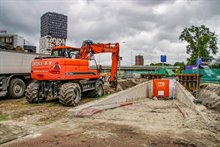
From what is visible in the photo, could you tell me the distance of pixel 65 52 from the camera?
39.8 ft

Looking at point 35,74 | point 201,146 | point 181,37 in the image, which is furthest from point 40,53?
point 181,37

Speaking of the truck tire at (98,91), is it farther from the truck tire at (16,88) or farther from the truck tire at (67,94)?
the truck tire at (16,88)

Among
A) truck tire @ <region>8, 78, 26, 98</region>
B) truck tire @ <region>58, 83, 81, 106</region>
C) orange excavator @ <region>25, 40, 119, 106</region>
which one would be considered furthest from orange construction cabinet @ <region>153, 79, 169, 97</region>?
truck tire @ <region>58, 83, 81, 106</region>

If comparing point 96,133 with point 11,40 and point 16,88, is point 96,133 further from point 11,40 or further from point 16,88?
point 11,40

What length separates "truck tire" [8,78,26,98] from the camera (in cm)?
1289

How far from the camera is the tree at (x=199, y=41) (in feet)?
200

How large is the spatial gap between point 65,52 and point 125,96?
16.9 ft

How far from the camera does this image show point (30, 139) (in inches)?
205

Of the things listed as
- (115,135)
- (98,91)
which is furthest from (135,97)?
(115,135)

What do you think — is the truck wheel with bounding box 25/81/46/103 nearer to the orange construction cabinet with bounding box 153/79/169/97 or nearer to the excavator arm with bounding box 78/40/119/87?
the excavator arm with bounding box 78/40/119/87

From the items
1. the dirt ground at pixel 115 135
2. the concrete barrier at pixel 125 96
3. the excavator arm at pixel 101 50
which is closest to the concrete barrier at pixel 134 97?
the concrete barrier at pixel 125 96

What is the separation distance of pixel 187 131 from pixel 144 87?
51.0ft

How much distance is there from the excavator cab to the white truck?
2.53 m

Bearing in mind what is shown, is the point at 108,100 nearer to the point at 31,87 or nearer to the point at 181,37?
the point at 31,87
